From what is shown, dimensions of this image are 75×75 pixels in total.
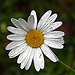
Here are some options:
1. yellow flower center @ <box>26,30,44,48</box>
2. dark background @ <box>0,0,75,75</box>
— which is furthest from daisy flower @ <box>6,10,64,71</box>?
dark background @ <box>0,0,75,75</box>

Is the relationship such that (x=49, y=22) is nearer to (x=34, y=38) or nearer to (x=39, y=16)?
(x=34, y=38)

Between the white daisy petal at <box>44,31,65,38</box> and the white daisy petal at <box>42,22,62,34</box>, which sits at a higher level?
the white daisy petal at <box>42,22,62,34</box>

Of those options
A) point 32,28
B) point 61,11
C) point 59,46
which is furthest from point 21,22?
point 61,11

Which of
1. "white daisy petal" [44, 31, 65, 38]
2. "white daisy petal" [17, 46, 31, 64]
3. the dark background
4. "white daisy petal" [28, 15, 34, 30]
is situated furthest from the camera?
→ the dark background

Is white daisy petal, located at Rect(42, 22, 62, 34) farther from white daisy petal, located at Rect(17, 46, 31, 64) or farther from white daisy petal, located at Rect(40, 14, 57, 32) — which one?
white daisy petal, located at Rect(17, 46, 31, 64)

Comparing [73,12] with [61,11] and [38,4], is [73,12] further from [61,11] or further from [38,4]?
[38,4]

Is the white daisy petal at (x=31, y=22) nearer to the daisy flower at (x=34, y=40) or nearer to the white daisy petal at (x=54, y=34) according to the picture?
the daisy flower at (x=34, y=40)

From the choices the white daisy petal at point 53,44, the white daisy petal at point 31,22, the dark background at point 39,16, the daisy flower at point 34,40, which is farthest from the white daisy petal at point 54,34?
the dark background at point 39,16
